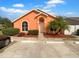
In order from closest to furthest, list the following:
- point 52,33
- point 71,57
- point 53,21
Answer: point 71,57, point 53,21, point 52,33

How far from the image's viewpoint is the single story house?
33719 mm

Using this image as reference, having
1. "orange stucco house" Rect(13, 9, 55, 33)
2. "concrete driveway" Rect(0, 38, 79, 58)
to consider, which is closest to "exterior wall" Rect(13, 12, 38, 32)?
"orange stucco house" Rect(13, 9, 55, 33)

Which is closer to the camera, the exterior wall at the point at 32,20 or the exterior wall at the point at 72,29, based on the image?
the exterior wall at the point at 32,20

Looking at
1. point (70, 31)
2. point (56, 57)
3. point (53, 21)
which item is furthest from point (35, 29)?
point (56, 57)

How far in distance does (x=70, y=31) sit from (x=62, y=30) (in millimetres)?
2209

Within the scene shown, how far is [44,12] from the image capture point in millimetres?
33875

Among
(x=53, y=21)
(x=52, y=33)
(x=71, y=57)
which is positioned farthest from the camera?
(x=52, y=33)

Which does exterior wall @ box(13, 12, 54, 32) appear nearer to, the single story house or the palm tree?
the single story house

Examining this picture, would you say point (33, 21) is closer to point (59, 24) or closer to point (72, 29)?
point (59, 24)

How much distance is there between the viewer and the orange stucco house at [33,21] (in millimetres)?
33719

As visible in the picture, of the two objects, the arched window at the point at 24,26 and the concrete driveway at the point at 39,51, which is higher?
the arched window at the point at 24,26

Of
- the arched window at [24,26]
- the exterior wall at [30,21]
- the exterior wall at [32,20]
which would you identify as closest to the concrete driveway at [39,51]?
the exterior wall at [32,20]

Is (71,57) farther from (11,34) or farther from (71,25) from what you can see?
(71,25)

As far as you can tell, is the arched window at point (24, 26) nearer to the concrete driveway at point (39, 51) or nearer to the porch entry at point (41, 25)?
the porch entry at point (41, 25)
